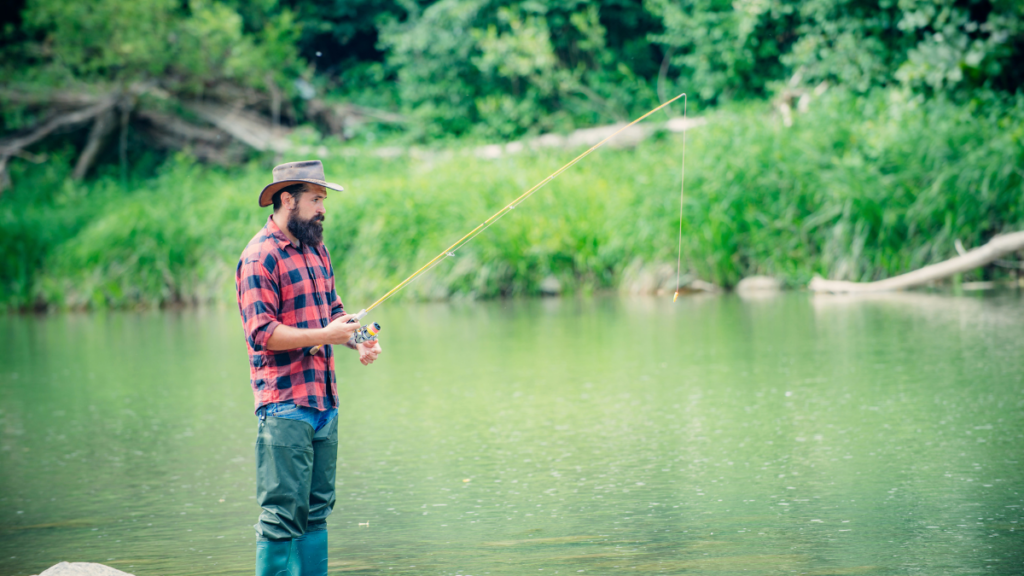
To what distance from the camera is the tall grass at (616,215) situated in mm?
14617

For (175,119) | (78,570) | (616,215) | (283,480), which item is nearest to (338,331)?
(283,480)

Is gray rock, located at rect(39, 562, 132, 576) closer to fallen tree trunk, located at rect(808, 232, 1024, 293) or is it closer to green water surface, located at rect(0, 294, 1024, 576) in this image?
green water surface, located at rect(0, 294, 1024, 576)

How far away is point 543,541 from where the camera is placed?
430 centimetres

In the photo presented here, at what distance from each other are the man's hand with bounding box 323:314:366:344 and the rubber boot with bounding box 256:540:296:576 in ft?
2.29

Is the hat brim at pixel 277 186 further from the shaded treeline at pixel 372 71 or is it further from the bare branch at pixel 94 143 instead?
the bare branch at pixel 94 143

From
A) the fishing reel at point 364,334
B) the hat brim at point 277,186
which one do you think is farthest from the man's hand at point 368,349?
the hat brim at point 277,186

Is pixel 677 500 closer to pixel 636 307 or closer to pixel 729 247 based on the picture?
pixel 636 307

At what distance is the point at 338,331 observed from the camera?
351cm

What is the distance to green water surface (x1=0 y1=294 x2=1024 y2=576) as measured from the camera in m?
4.19

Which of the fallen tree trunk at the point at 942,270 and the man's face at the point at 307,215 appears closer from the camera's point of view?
the man's face at the point at 307,215

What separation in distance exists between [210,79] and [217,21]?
2.17m

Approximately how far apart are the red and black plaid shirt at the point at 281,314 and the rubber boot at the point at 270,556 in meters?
0.46

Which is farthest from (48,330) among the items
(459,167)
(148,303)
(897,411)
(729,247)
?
(897,411)

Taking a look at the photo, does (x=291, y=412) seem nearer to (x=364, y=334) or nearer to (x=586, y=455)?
(x=364, y=334)
